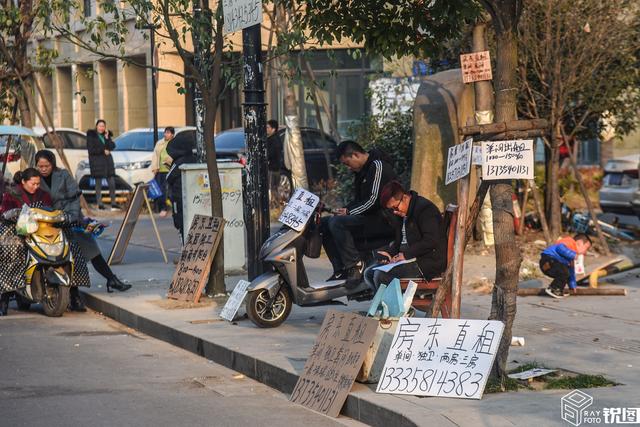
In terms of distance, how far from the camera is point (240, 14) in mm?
11492

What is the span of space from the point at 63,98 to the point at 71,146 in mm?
19785

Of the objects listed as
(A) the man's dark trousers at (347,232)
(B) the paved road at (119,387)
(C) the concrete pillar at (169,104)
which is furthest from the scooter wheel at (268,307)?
(C) the concrete pillar at (169,104)

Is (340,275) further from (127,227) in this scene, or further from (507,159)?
(127,227)

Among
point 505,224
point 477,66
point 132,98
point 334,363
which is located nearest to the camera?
point 505,224

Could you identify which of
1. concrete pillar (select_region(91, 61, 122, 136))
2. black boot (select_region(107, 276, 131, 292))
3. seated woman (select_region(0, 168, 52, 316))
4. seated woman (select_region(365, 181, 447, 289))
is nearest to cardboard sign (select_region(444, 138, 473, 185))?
seated woman (select_region(365, 181, 447, 289))

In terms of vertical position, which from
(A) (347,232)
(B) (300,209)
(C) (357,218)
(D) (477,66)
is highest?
(D) (477,66)

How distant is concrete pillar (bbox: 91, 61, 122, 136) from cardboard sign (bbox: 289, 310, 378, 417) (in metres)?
34.8

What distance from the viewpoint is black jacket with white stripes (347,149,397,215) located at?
36.4 feet

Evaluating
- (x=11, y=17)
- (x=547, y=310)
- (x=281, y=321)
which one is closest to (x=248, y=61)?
(x=281, y=321)

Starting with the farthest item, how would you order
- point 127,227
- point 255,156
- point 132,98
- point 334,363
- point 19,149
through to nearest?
point 132,98, point 19,149, point 127,227, point 255,156, point 334,363

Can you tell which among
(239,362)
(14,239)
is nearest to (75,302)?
(14,239)

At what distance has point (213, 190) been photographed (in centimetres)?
1284

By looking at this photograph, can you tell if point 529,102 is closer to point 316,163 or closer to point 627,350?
point 627,350

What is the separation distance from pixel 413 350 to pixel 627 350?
2155mm
